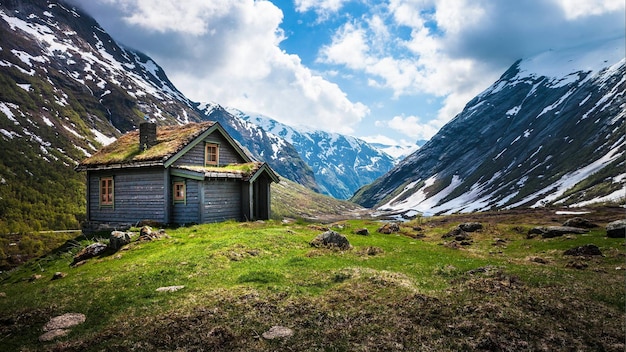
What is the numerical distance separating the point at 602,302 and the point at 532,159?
8281 inches

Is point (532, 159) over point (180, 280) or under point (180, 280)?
over

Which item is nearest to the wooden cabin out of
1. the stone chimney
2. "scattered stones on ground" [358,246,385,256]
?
the stone chimney

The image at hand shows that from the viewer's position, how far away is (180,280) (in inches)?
663

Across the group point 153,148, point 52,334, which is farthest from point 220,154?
point 52,334

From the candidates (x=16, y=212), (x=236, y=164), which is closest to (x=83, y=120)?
(x=16, y=212)

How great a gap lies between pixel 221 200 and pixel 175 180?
4.81 m

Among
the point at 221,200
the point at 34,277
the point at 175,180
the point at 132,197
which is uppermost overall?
the point at 175,180

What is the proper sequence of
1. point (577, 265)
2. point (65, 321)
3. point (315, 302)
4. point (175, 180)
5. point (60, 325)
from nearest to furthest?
point (60, 325)
point (65, 321)
point (315, 302)
point (577, 265)
point (175, 180)

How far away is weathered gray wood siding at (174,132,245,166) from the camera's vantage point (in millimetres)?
37500

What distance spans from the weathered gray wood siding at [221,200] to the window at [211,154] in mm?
4367

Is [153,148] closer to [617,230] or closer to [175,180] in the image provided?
[175,180]

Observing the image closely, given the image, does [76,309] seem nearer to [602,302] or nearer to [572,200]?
[602,302]

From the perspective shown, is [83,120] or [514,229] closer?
[514,229]

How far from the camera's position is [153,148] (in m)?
37.8
